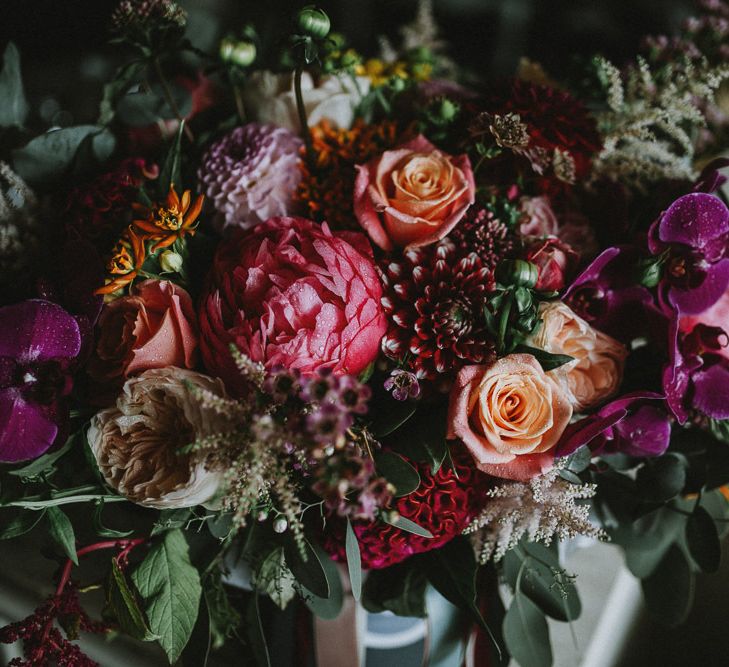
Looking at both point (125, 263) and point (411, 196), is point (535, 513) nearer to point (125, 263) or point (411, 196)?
point (411, 196)

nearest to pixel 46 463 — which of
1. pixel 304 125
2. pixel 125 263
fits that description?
pixel 125 263

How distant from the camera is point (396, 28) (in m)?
2.01

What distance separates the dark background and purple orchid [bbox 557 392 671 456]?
134 centimetres

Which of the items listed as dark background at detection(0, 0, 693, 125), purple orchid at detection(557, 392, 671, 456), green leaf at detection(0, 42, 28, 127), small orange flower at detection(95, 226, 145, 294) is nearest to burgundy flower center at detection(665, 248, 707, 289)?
purple orchid at detection(557, 392, 671, 456)

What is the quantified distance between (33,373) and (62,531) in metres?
0.14

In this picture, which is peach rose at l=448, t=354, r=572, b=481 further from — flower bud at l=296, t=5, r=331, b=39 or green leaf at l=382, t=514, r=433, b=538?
flower bud at l=296, t=5, r=331, b=39

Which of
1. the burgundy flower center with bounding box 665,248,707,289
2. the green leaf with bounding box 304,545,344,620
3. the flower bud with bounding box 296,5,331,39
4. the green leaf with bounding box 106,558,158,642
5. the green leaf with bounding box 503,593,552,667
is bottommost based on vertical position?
the green leaf with bounding box 503,593,552,667

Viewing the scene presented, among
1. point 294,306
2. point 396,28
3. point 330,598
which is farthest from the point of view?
point 396,28

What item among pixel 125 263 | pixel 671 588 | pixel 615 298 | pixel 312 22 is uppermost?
pixel 312 22

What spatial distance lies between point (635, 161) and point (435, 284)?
31cm

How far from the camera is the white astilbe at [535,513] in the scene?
498 millimetres

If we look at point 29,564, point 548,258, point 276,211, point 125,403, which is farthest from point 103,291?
point 29,564

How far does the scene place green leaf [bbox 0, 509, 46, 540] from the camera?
0.53m

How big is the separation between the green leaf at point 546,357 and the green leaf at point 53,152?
503mm
